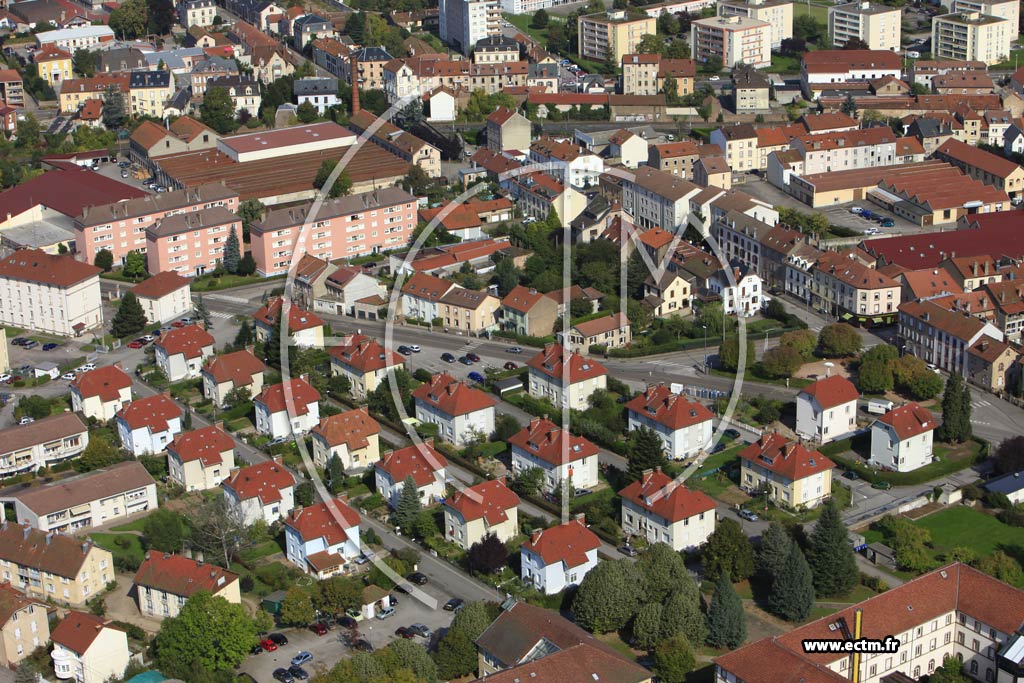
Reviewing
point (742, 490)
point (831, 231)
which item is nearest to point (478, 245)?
point (831, 231)

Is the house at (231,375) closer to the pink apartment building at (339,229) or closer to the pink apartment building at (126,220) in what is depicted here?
the pink apartment building at (339,229)

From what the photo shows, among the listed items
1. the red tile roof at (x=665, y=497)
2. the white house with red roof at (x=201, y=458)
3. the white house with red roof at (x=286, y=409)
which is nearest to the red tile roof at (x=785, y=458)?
the red tile roof at (x=665, y=497)

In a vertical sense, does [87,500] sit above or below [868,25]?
below

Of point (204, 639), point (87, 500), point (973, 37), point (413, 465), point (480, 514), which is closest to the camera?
point (204, 639)

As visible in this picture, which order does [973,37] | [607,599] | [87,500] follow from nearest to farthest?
[607,599], [87,500], [973,37]

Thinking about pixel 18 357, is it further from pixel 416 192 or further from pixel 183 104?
pixel 183 104

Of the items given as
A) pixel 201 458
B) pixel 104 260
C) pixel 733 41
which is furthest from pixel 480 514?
pixel 733 41

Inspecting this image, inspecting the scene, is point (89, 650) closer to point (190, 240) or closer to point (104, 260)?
point (190, 240)
